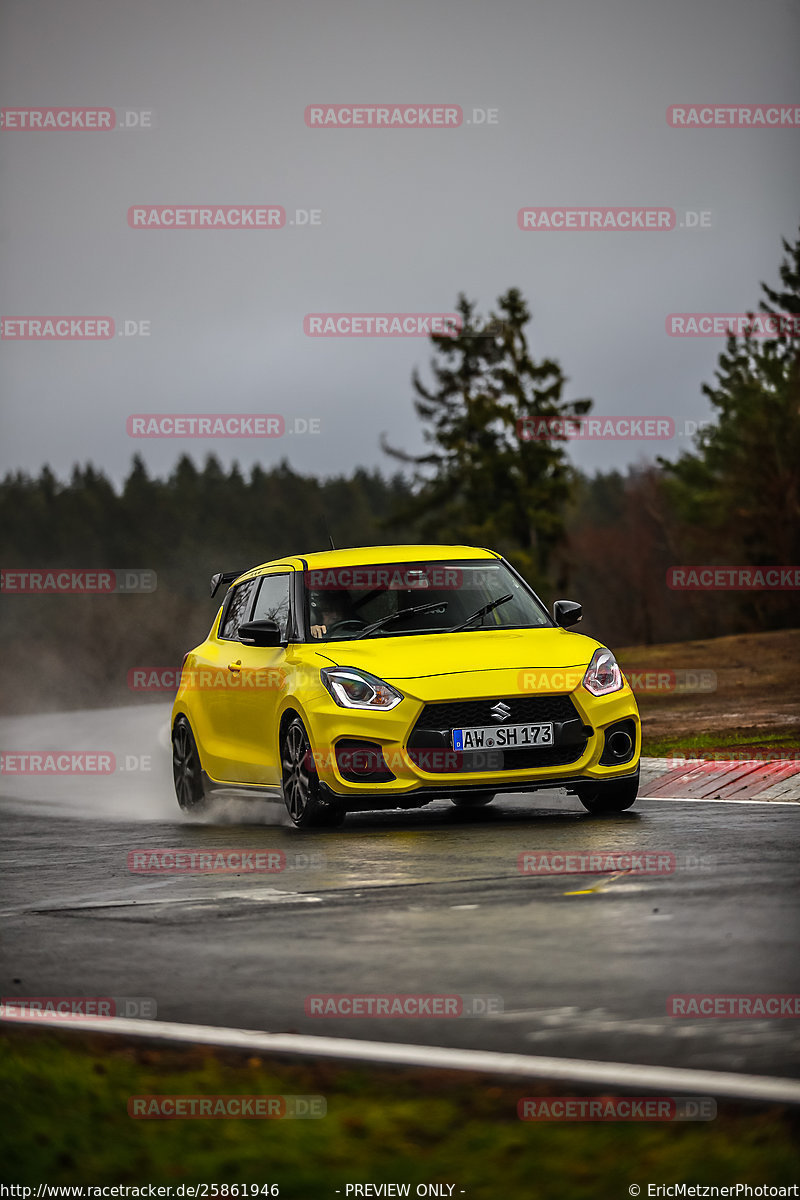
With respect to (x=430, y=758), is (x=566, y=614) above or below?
above

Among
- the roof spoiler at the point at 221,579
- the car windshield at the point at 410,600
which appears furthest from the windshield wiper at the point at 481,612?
the roof spoiler at the point at 221,579

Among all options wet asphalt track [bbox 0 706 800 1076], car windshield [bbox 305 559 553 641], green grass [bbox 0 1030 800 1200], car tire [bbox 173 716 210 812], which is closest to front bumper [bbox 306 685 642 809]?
wet asphalt track [bbox 0 706 800 1076]

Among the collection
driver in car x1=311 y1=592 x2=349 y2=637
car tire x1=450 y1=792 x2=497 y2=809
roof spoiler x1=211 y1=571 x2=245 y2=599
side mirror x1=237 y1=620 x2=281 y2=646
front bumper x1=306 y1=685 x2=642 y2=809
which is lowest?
car tire x1=450 y1=792 x2=497 y2=809

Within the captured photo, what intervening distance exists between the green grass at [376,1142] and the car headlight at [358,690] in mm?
6156

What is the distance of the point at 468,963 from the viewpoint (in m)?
6.48

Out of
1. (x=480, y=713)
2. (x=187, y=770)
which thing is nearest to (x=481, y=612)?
(x=480, y=713)

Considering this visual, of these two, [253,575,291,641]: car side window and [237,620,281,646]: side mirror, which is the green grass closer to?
[237,620,281,646]: side mirror

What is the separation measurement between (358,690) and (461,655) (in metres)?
0.74

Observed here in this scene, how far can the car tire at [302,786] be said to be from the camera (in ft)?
37.4

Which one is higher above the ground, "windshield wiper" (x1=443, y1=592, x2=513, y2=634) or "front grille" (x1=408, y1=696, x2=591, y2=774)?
"windshield wiper" (x1=443, y1=592, x2=513, y2=634)

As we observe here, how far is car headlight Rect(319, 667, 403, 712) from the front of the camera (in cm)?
→ 1116

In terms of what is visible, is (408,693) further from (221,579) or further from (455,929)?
(221,579)

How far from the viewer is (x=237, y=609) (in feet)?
46.0

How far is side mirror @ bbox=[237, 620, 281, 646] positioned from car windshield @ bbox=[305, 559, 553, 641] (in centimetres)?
25
